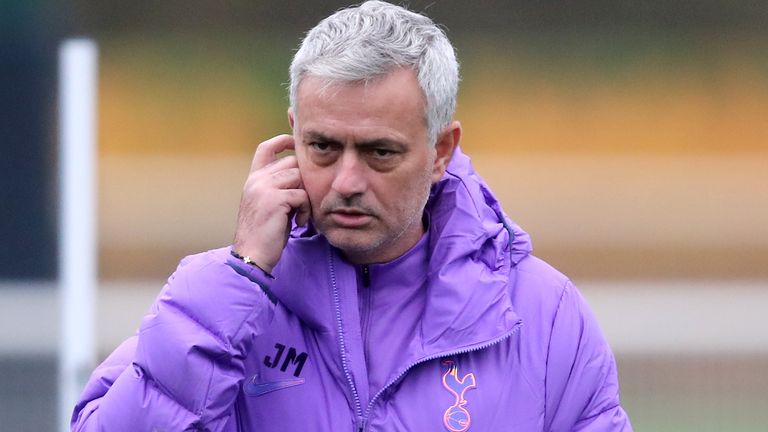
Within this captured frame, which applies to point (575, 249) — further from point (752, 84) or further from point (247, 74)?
point (247, 74)

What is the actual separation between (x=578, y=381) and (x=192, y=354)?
0.53m

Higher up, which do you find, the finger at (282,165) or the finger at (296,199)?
the finger at (282,165)

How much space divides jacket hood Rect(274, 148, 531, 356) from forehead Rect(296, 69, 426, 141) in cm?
18

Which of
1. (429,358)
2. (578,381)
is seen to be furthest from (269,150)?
(578,381)

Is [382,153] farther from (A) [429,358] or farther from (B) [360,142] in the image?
(A) [429,358]

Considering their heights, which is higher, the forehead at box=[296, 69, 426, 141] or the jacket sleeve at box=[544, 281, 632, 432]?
the forehead at box=[296, 69, 426, 141]

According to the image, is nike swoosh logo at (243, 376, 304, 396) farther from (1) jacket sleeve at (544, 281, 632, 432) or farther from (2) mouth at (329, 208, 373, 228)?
(1) jacket sleeve at (544, 281, 632, 432)

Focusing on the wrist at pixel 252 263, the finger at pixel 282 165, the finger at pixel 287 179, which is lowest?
the wrist at pixel 252 263

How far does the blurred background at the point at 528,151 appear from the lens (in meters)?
3.78

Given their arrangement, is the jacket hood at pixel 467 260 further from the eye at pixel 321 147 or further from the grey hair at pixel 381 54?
the eye at pixel 321 147

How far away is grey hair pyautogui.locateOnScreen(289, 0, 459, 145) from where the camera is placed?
1.63 m

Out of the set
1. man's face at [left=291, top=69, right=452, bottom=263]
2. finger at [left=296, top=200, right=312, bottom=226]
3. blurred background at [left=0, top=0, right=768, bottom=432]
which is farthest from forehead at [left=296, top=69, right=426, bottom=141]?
blurred background at [left=0, top=0, right=768, bottom=432]

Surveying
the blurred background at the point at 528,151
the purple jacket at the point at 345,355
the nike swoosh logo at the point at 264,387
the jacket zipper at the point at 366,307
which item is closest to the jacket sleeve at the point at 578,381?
the purple jacket at the point at 345,355

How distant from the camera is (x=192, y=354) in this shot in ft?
5.08
